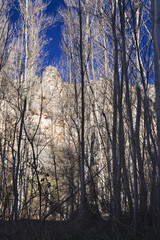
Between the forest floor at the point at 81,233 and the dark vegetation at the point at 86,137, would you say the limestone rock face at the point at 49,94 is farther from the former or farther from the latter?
the forest floor at the point at 81,233

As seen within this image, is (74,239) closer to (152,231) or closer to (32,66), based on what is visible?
(152,231)

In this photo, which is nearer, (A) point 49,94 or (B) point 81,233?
(B) point 81,233

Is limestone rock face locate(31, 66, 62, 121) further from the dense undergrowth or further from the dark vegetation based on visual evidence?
the dense undergrowth

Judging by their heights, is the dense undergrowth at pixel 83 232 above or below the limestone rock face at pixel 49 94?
below

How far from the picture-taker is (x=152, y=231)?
124 centimetres

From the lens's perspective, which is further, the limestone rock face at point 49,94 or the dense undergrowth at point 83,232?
the limestone rock face at point 49,94

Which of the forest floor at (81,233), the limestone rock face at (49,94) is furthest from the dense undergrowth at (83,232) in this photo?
the limestone rock face at (49,94)

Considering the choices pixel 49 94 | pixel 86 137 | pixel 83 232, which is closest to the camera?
pixel 83 232

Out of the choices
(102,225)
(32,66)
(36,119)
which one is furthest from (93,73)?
(36,119)

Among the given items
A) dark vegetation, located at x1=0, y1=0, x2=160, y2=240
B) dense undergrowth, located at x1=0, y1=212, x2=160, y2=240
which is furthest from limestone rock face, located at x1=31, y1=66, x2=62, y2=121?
dense undergrowth, located at x1=0, y1=212, x2=160, y2=240

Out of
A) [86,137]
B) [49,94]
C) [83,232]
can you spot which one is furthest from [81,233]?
[49,94]

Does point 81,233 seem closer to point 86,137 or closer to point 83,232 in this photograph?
point 83,232

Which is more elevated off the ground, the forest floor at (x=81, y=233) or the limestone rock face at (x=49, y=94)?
the limestone rock face at (x=49, y=94)

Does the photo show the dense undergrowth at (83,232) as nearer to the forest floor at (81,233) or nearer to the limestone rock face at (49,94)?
the forest floor at (81,233)
